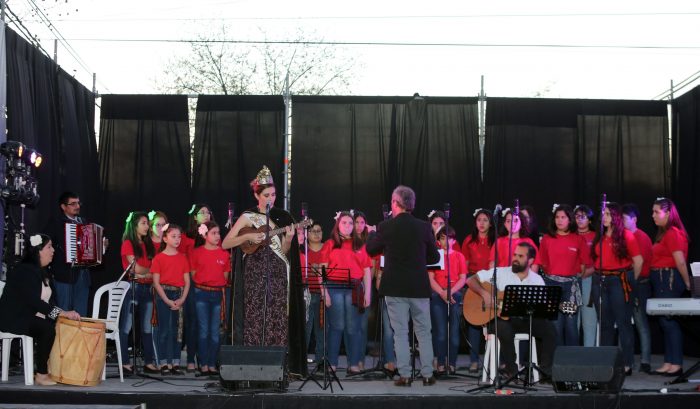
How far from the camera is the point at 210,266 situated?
361 inches

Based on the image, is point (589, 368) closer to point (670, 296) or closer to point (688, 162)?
point (670, 296)

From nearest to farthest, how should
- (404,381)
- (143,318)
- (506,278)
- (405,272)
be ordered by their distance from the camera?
(405,272)
(404,381)
(506,278)
(143,318)

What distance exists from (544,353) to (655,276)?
1964 mm

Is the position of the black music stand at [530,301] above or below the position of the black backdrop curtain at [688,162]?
below

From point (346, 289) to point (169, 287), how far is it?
188 cm

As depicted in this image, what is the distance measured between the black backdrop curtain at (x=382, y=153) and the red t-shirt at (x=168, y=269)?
9.47 feet

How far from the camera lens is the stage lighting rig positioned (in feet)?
28.7

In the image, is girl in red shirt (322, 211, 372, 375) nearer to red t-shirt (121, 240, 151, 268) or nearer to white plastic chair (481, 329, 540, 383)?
white plastic chair (481, 329, 540, 383)

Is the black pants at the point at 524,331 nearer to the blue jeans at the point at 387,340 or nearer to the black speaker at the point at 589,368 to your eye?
the black speaker at the point at 589,368

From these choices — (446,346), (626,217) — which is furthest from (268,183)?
(626,217)

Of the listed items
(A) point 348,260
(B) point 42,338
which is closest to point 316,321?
(A) point 348,260

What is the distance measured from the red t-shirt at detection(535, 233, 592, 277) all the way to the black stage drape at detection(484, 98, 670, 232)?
255cm

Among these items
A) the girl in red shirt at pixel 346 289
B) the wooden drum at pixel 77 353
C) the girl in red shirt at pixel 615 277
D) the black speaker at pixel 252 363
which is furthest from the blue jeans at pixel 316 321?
the girl in red shirt at pixel 615 277

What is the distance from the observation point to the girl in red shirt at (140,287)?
9.21 metres
